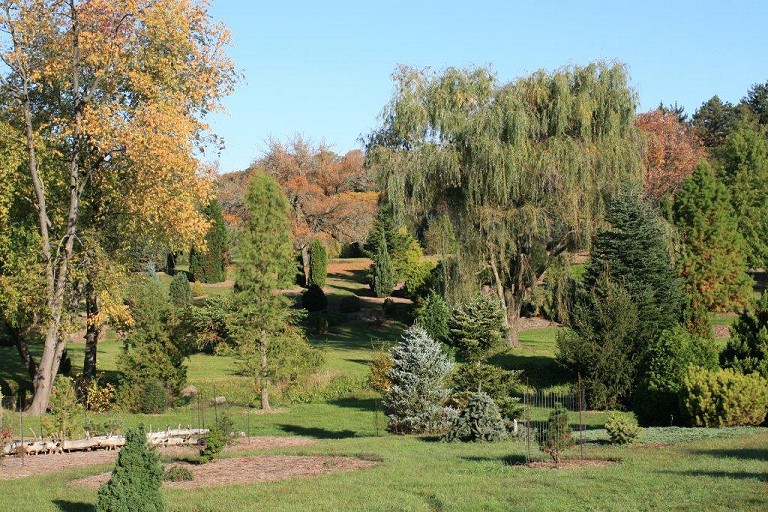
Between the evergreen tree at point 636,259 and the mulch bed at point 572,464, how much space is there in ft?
50.1

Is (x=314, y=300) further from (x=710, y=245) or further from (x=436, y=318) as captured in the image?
(x=710, y=245)

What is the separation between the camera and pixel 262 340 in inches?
1075

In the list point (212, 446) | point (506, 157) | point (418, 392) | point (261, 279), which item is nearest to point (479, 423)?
point (418, 392)

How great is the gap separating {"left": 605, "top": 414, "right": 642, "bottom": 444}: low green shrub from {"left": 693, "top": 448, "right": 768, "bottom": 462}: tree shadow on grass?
1393 mm

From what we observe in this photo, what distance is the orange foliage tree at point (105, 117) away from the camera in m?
25.0

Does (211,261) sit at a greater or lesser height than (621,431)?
greater

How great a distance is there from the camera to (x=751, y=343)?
70.4 feet

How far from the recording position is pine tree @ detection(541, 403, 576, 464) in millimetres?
15133

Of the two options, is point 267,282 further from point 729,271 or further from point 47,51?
point 729,271

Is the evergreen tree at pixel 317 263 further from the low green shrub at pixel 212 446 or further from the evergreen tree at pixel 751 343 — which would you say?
the low green shrub at pixel 212 446

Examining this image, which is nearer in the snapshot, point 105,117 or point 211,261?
point 105,117

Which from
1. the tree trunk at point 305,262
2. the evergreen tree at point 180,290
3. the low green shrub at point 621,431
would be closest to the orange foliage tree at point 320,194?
the tree trunk at point 305,262

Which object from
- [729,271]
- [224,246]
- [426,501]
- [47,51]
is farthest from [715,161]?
[426,501]

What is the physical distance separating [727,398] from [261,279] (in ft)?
45.3
